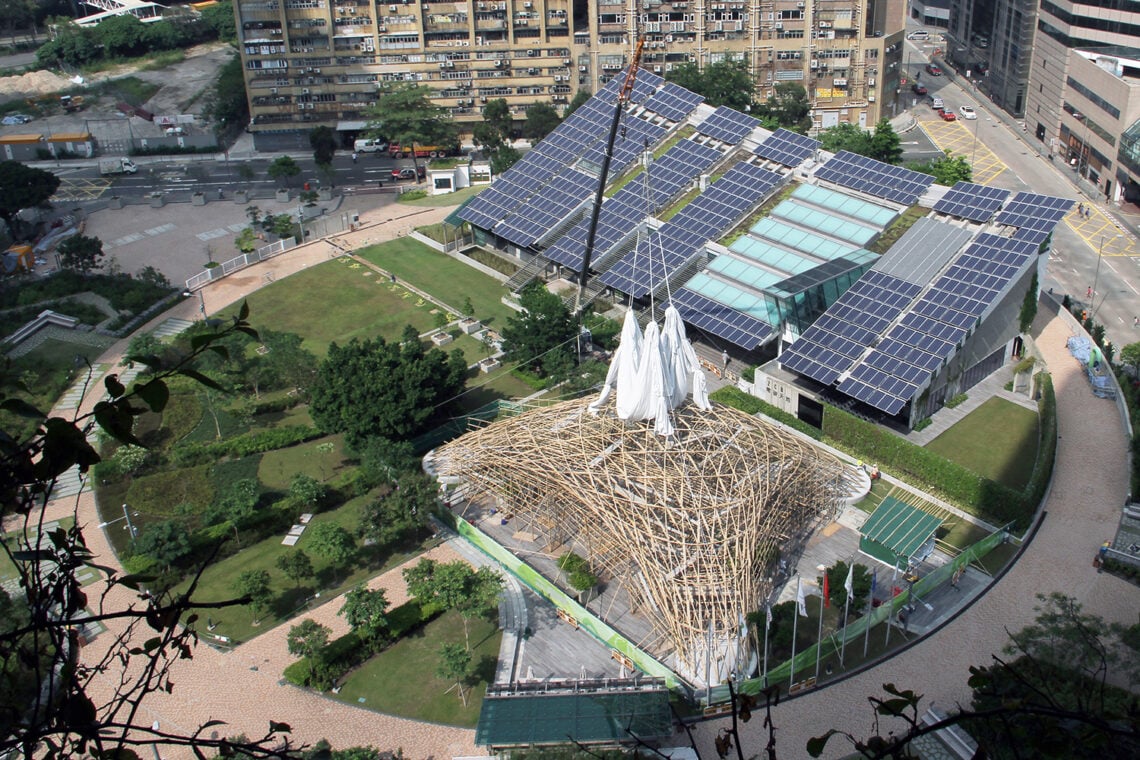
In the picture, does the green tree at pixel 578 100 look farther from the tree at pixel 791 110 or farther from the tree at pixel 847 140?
the tree at pixel 847 140

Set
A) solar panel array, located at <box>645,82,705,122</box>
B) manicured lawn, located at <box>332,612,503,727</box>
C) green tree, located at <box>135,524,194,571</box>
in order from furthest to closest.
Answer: solar panel array, located at <box>645,82,705,122</box>, green tree, located at <box>135,524,194,571</box>, manicured lawn, located at <box>332,612,503,727</box>

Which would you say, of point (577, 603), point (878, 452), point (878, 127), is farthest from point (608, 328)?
point (878, 127)

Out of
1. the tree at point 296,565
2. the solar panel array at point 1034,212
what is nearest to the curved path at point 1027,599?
the solar panel array at point 1034,212

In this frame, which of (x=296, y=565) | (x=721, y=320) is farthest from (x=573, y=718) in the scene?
(x=721, y=320)

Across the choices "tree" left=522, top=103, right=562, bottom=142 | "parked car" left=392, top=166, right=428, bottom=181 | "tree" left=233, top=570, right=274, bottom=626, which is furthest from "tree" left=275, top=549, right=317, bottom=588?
"tree" left=522, top=103, right=562, bottom=142

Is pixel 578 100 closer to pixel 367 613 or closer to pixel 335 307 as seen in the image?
pixel 335 307

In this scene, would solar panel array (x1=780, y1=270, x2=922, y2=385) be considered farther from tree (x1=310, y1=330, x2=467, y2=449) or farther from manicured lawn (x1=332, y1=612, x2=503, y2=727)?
manicured lawn (x1=332, y1=612, x2=503, y2=727)

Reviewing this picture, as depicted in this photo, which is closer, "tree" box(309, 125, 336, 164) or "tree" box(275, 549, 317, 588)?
"tree" box(275, 549, 317, 588)
